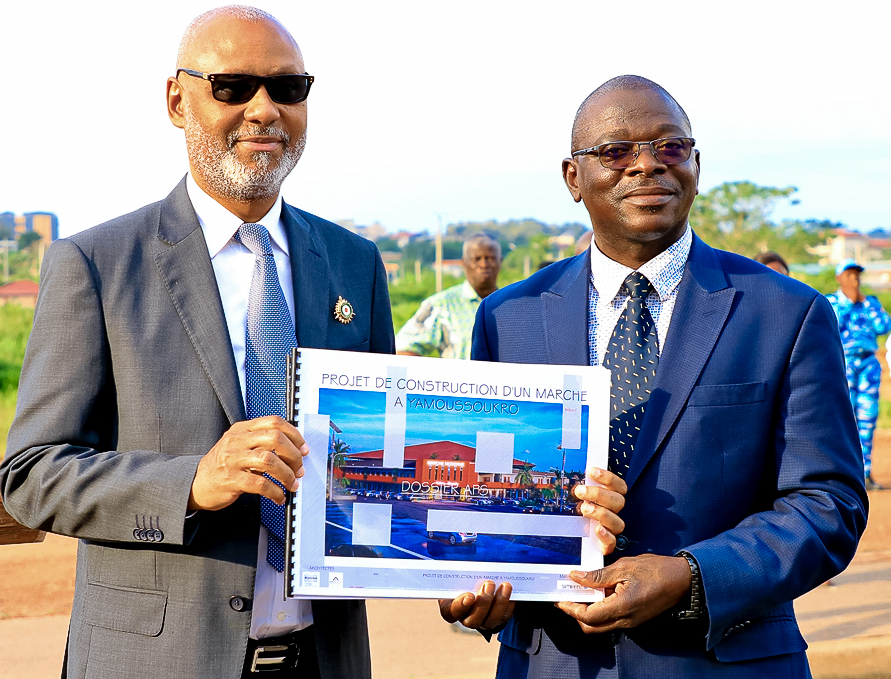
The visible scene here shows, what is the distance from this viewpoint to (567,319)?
265 centimetres

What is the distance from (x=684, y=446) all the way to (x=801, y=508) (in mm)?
313

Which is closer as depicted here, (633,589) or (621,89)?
(633,589)

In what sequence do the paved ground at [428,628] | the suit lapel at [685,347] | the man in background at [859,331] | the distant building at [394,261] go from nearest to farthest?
the suit lapel at [685,347] < the paved ground at [428,628] < the man in background at [859,331] < the distant building at [394,261]

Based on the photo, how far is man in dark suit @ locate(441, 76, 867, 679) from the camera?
90.0 inches

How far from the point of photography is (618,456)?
2.45 metres

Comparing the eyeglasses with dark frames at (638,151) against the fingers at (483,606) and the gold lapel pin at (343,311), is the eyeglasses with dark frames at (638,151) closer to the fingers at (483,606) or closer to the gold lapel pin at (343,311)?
the gold lapel pin at (343,311)

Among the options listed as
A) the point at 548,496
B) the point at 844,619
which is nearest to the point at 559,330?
the point at 548,496

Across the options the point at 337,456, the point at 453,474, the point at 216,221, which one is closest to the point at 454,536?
the point at 453,474

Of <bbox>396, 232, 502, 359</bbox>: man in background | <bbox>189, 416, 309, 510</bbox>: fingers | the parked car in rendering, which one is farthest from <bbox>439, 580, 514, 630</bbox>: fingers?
<bbox>396, 232, 502, 359</bbox>: man in background

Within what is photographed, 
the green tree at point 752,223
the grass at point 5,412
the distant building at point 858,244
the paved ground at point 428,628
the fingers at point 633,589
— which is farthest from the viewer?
the distant building at point 858,244

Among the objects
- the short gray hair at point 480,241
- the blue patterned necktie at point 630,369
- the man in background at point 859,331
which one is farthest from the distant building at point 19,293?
the blue patterned necktie at point 630,369

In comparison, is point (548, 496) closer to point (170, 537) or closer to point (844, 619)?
point (170, 537)

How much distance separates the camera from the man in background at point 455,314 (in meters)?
7.22

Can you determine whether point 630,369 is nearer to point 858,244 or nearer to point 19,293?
point 19,293
